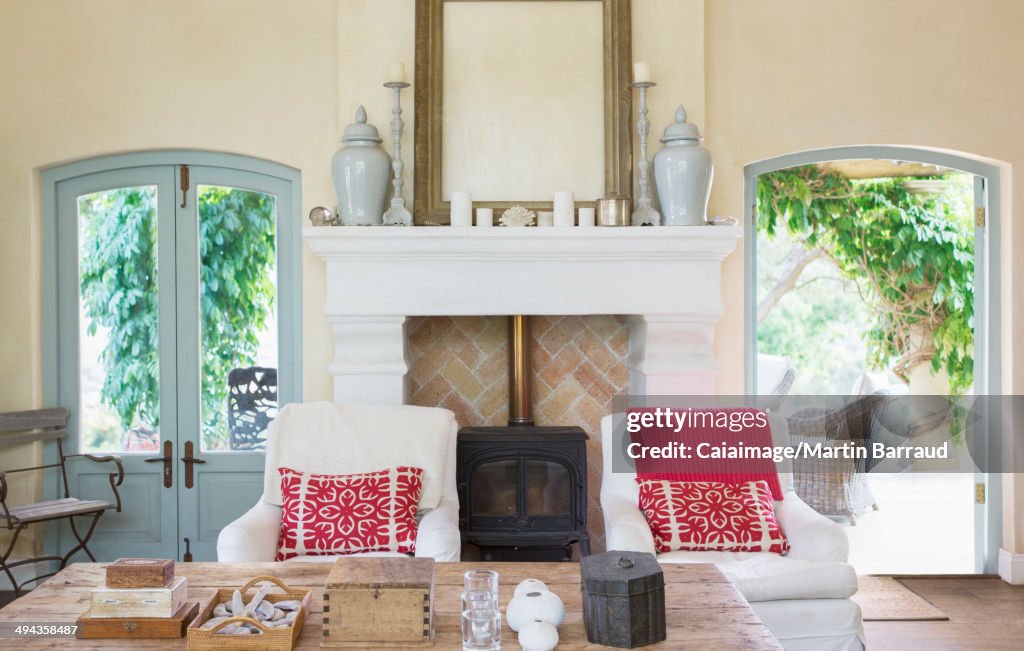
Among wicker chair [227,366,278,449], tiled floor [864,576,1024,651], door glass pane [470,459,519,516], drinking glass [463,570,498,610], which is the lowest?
tiled floor [864,576,1024,651]

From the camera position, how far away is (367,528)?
Answer: 3.69 metres

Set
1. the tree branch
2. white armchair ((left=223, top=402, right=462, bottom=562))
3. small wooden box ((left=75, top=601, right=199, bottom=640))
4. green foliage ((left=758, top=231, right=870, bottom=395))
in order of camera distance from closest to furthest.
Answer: small wooden box ((left=75, top=601, right=199, bottom=640)) → white armchair ((left=223, top=402, right=462, bottom=562)) → the tree branch → green foliage ((left=758, top=231, right=870, bottom=395))

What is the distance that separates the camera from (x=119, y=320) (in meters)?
4.81

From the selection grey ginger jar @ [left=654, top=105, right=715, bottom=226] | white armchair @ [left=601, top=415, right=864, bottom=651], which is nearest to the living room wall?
grey ginger jar @ [left=654, top=105, right=715, bottom=226]

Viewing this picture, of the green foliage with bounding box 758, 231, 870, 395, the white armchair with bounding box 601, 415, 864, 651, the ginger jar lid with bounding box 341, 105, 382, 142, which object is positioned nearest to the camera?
the white armchair with bounding box 601, 415, 864, 651

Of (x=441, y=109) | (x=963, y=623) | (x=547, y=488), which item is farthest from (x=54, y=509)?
(x=963, y=623)

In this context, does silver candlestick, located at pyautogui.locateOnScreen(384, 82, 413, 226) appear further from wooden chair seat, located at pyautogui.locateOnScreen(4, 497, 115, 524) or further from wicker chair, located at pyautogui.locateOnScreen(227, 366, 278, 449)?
wooden chair seat, located at pyautogui.locateOnScreen(4, 497, 115, 524)

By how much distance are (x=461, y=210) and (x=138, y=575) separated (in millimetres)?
2487

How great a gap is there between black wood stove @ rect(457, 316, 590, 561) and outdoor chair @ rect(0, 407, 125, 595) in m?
1.67

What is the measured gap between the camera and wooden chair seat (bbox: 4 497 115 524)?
4195 millimetres

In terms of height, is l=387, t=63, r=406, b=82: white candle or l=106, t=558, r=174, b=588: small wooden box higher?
l=387, t=63, r=406, b=82: white candle

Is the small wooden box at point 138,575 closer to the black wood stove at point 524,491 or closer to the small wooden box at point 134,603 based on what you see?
the small wooden box at point 134,603

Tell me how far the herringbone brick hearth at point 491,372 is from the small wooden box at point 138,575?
257 centimetres

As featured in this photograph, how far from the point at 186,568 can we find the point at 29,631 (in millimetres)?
540
